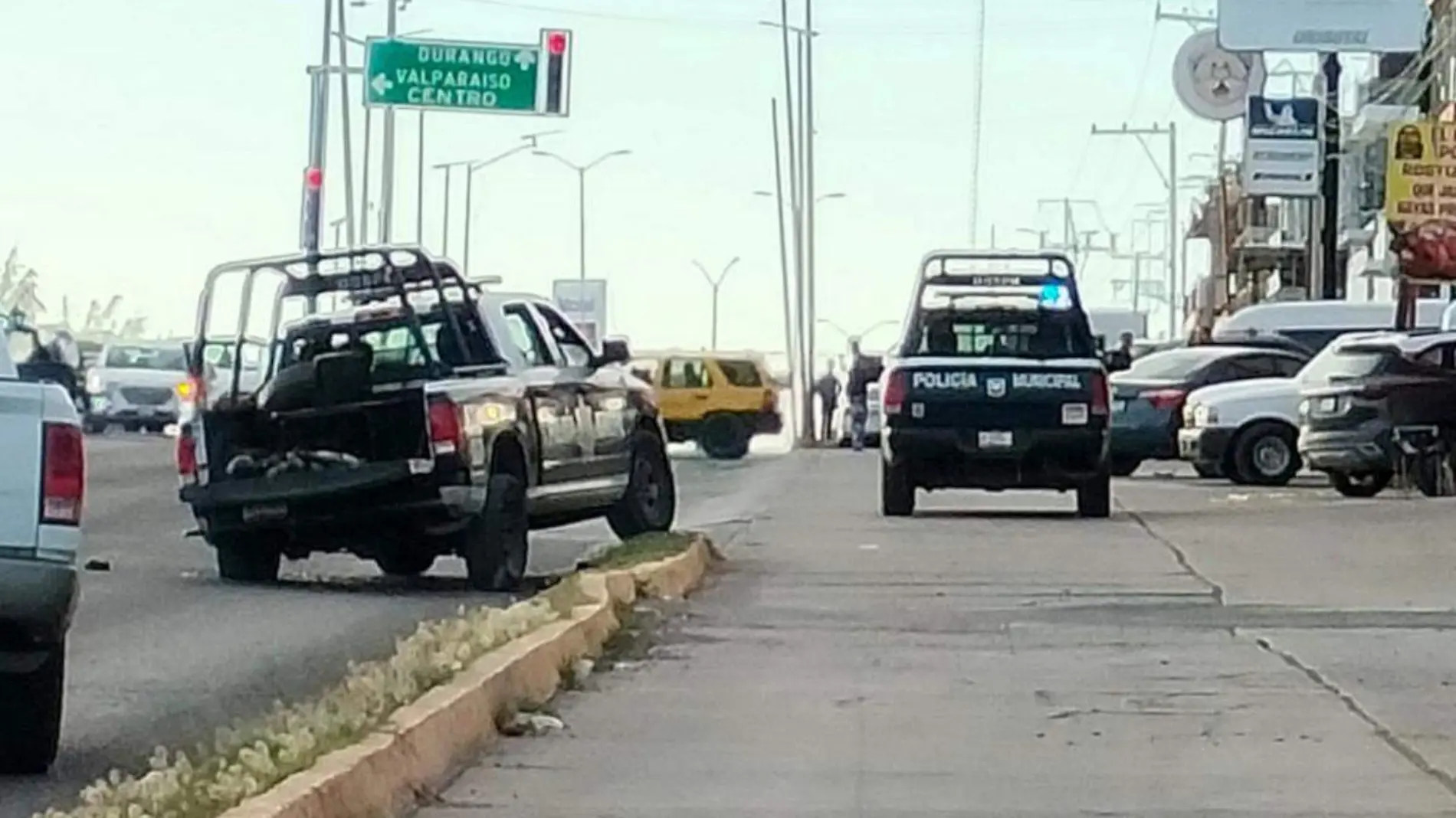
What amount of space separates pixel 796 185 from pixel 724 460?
2681cm

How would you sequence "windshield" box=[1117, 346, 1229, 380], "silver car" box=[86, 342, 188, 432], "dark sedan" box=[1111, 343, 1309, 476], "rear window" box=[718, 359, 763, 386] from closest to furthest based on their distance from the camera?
"dark sedan" box=[1111, 343, 1309, 476]
"windshield" box=[1117, 346, 1229, 380]
"silver car" box=[86, 342, 188, 432]
"rear window" box=[718, 359, 763, 386]

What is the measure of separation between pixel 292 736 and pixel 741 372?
4110cm

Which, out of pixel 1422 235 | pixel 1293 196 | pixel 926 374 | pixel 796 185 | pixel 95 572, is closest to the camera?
pixel 95 572

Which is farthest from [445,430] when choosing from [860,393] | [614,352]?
[860,393]

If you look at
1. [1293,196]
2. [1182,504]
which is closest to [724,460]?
[1293,196]

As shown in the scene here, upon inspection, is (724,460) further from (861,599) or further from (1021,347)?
(861,599)

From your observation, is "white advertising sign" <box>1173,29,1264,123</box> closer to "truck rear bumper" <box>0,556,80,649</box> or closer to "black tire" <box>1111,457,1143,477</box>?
"black tire" <box>1111,457,1143,477</box>

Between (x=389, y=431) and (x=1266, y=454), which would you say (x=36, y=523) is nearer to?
(x=389, y=431)

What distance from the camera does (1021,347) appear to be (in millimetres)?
25203

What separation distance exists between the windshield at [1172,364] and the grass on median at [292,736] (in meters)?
22.2

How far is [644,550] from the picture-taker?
17.3 metres

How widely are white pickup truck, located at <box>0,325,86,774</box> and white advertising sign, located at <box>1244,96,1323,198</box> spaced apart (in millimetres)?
41520

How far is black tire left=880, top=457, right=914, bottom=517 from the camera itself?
24484 millimetres

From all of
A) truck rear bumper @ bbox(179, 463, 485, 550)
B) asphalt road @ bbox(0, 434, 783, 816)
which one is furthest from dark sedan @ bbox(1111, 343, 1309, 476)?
truck rear bumper @ bbox(179, 463, 485, 550)
